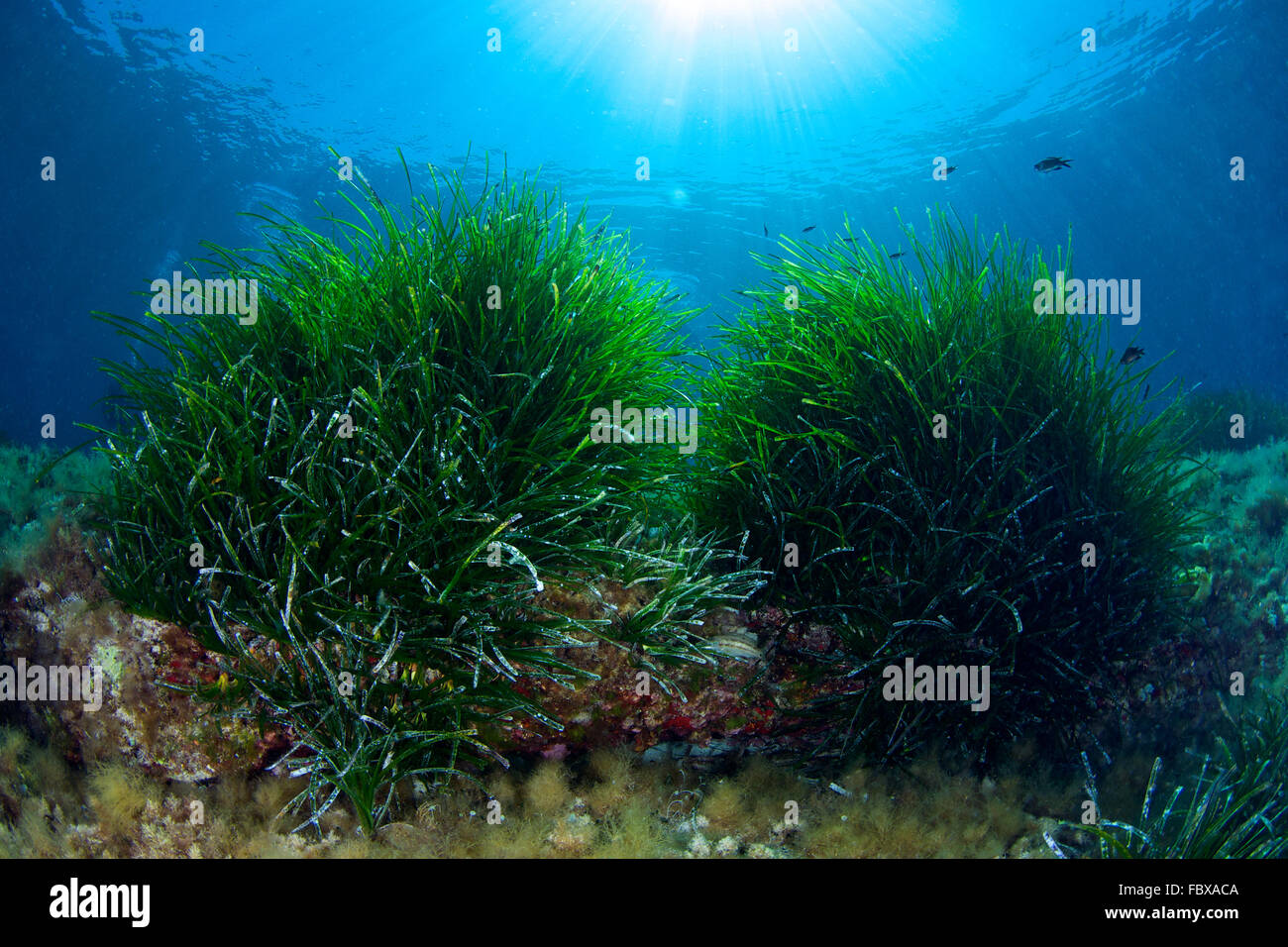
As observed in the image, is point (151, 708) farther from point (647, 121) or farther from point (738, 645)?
point (647, 121)

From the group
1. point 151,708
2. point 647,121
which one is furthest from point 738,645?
point 647,121

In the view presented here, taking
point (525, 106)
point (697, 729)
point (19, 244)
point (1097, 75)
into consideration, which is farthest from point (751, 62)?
point (19, 244)

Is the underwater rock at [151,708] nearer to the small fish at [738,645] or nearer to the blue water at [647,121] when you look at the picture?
the small fish at [738,645]

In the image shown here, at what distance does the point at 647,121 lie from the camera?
1130 inches

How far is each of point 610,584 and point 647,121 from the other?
30652 millimetres

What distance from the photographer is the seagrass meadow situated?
2.52 m

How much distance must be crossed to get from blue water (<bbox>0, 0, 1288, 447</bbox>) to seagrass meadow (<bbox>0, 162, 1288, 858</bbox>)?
21.8 meters

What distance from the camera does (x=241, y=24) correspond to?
78.6 feet

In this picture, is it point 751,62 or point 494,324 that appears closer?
point 494,324

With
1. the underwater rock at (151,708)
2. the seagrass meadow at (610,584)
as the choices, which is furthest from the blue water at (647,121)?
the underwater rock at (151,708)

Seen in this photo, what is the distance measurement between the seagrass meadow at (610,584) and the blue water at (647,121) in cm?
2176

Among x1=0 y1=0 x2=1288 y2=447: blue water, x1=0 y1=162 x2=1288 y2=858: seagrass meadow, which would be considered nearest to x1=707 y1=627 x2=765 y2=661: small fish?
x1=0 y1=162 x2=1288 y2=858: seagrass meadow

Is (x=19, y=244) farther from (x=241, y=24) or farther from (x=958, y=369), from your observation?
(x=958, y=369)

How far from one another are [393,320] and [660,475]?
4.94ft
